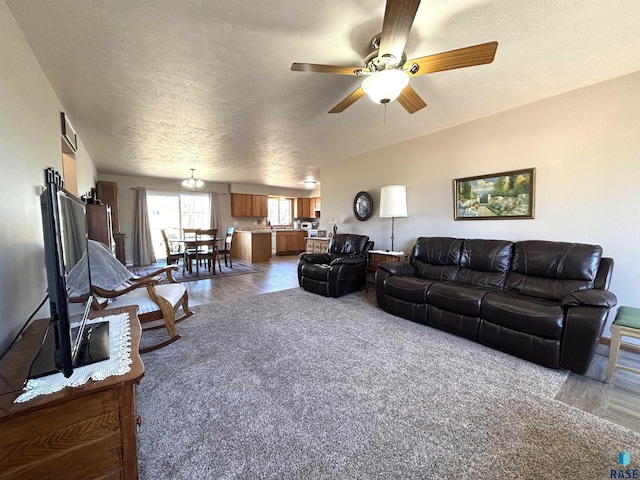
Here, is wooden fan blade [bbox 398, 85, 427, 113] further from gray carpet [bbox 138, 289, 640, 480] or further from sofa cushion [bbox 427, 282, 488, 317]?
gray carpet [bbox 138, 289, 640, 480]

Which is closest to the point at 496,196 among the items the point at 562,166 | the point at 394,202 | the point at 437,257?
the point at 562,166

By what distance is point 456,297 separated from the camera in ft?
8.48

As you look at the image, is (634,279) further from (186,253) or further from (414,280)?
(186,253)

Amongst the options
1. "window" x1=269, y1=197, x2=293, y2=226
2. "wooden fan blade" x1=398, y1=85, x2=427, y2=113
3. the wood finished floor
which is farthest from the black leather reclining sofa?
"window" x1=269, y1=197, x2=293, y2=226

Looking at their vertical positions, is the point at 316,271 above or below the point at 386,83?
below

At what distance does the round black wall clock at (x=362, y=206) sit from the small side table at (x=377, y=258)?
33.1 inches

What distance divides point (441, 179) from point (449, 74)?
168 cm

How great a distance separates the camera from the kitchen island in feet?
24.5

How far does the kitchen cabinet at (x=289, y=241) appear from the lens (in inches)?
355

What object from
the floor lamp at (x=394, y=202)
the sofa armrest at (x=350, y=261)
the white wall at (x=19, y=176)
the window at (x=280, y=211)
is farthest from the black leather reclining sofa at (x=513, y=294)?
the window at (x=280, y=211)

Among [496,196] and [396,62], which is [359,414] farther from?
[496,196]

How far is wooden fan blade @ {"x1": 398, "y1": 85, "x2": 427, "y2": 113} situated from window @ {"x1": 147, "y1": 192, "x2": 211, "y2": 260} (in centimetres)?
713

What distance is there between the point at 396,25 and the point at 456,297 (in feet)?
7.56

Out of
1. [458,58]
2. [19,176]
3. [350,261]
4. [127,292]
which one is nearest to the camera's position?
[19,176]
